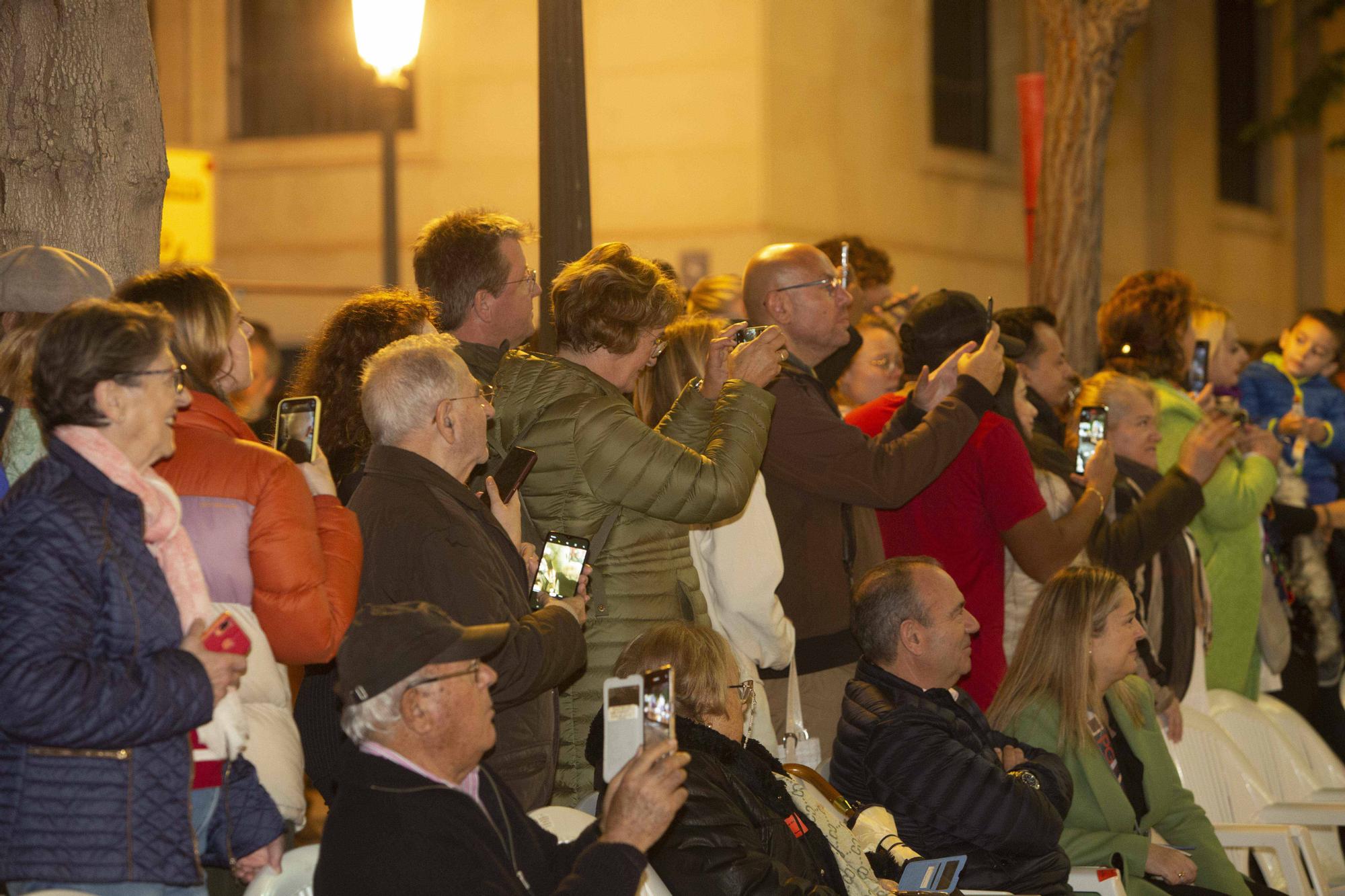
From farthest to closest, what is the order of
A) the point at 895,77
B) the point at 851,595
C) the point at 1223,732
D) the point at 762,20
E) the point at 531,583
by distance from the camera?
the point at 895,77 < the point at 762,20 < the point at 1223,732 < the point at 851,595 < the point at 531,583

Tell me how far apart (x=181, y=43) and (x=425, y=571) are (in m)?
12.6

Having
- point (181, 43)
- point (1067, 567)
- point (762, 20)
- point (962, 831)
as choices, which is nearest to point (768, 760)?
point (962, 831)

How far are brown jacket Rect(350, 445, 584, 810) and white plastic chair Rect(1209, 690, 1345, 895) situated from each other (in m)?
3.22

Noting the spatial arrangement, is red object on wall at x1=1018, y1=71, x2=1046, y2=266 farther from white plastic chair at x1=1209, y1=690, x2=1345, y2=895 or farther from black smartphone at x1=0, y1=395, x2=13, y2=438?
black smartphone at x1=0, y1=395, x2=13, y2=438

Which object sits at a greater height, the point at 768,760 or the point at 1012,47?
the point at 1012,47

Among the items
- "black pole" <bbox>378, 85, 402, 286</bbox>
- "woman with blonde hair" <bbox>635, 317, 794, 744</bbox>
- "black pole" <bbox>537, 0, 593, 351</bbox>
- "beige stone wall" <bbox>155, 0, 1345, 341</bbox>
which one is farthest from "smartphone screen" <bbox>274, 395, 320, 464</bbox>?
"beige stone wall" <bbox>155, 0, 1345, 341</bbox>

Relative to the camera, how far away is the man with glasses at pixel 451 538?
3598 millimetres

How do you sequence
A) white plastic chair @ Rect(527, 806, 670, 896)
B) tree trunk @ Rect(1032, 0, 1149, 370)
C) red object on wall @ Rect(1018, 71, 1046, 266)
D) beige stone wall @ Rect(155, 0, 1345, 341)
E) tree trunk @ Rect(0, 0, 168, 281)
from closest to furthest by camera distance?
white plastic chair @ Rect(527, 806, 670, 896) < tree trunk @ Rect(0, 0, 168, 281) < tree trunk @ Rect(1032, 0, 1149, 370) < red object on wall @ Rect(1018, 71, 1046, 266) < beige stone wall @ Rect(155, 0, 1345, 341)

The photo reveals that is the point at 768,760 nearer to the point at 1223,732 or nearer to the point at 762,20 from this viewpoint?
the point at 1223,732

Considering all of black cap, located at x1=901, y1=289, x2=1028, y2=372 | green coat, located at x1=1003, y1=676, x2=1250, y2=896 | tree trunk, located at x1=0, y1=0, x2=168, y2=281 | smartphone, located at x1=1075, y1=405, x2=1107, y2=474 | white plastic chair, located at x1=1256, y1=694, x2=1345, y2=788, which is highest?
tree trunk, located at x1=0, y1=0, x2=168, y2=281

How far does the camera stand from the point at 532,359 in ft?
14.2

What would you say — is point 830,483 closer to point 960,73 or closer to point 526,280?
point 526,280

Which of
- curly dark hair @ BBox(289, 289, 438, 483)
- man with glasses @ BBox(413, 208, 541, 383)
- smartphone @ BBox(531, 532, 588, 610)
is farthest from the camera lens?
man with glasses @ BBox(413, 208, 541, 383)

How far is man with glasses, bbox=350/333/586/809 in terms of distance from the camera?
3598mm
